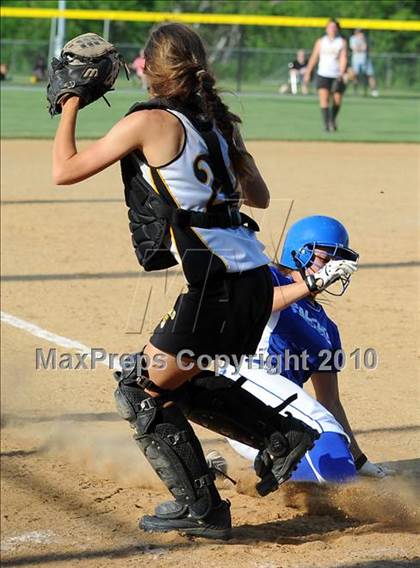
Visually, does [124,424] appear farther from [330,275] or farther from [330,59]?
[330,59]

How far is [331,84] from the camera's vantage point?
19000 mm

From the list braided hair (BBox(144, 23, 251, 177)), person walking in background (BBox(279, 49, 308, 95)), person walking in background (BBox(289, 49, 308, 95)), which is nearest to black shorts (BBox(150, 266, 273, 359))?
braided hair (BBox(144, 23, 251, 177))

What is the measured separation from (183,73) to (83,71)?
367mm

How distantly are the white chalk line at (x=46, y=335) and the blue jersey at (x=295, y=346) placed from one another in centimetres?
196

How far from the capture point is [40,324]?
6930 mm

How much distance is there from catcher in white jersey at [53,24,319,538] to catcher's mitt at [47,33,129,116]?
3 cm

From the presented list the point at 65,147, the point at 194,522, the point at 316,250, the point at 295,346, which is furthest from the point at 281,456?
the point at 65,147

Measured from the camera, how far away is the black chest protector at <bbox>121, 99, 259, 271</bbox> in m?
3.39

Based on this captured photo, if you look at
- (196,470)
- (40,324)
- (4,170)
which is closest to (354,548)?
(196,470)

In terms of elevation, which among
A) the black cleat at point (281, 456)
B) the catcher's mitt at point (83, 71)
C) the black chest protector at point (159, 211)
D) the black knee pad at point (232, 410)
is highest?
the catcher's mitt at point (83, 71)

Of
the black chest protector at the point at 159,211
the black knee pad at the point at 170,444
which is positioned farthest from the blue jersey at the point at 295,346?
the black chest protector at the point at 159,211

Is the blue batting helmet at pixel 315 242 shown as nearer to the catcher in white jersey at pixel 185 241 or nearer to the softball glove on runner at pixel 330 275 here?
the softball glove on runner at pixel 330 275

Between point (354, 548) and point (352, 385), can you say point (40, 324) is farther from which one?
point (354, 548)

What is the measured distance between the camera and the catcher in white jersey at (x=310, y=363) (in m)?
4.18
